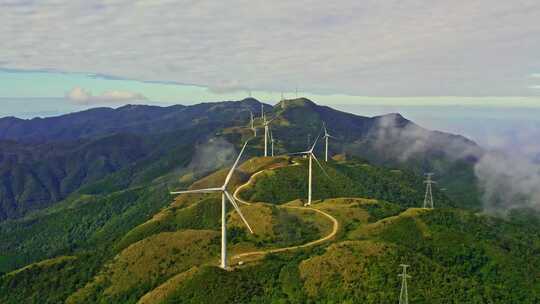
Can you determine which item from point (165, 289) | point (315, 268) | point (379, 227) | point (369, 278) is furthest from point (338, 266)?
point (165, 289)

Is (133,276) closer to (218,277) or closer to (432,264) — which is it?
(218,277)

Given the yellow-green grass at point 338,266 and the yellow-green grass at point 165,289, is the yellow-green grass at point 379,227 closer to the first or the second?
the yellow-green grass at point 338,266

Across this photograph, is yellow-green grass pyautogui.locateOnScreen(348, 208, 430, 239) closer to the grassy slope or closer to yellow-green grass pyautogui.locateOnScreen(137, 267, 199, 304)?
the grassy slope

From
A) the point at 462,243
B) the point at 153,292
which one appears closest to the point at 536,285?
the point at 462,243

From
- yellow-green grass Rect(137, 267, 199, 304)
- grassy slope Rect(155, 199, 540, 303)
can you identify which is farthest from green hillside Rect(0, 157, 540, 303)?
yellow-green grass Rect(137, 267, 199, 304)

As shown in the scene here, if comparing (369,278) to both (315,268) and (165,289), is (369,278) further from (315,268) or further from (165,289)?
(165,289)
